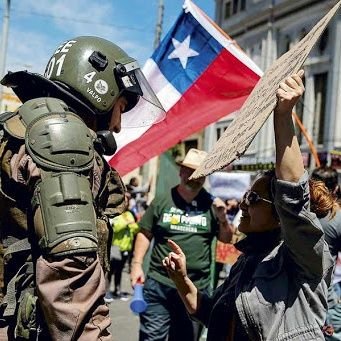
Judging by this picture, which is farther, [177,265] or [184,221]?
[184,221]

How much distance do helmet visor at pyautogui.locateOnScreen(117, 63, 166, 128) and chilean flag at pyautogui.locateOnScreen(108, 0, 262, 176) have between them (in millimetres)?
2413

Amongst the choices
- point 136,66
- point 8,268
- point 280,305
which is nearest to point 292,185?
point 280,305

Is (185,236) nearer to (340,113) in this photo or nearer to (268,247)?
(268,247)

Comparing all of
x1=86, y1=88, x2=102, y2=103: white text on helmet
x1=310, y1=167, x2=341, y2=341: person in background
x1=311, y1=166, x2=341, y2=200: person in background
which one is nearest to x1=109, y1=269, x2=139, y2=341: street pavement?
x1=310, y1=167, x2=341, y2=341: person in background

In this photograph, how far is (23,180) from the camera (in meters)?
1.84

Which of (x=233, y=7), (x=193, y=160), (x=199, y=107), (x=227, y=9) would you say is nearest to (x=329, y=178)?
(x=193, y=160)

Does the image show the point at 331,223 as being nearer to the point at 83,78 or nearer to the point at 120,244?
the point at 83,78

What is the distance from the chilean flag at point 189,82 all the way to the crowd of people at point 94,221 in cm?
293

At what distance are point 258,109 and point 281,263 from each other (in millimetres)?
619

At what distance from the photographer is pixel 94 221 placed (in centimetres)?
175

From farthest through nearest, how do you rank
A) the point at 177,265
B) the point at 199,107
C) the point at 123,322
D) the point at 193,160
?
the point at 123,322 → the point at 199,107 → the point at 193,160 → the point at 177,265

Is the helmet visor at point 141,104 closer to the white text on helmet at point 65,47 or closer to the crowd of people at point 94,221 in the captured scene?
the crowd of people at point 94,221

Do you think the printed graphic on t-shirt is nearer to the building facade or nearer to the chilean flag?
the chilean flag

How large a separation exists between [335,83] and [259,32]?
6704 millimetres
